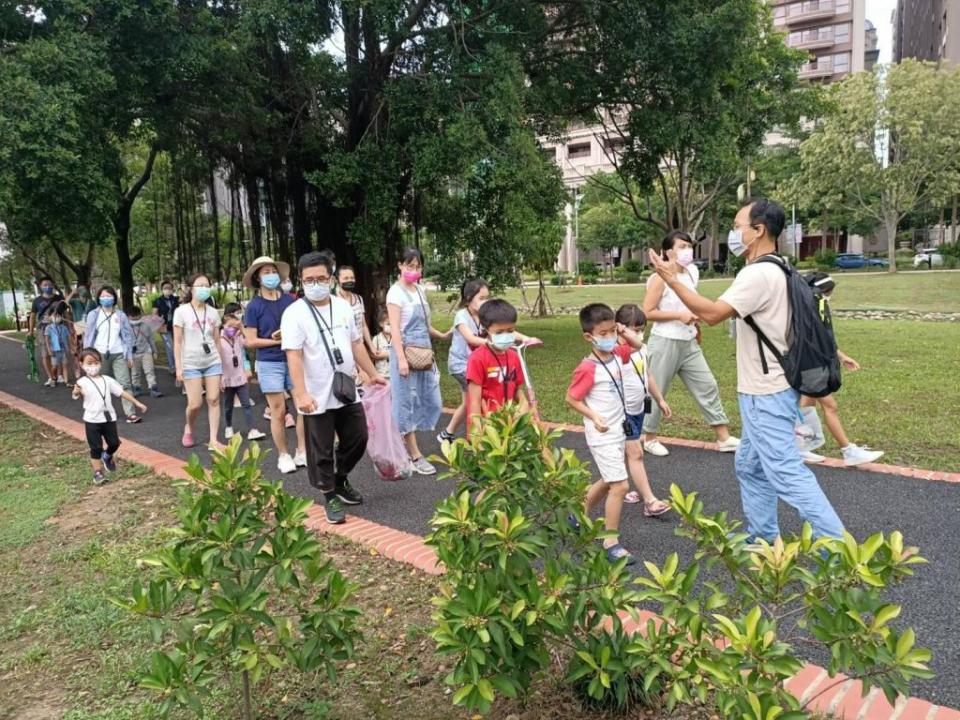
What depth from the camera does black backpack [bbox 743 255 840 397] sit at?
122 inches

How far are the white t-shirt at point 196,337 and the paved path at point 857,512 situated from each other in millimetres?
1003

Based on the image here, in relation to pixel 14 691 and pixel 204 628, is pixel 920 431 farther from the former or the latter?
pixel 14 691

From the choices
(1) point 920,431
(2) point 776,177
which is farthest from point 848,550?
(2) point 776,177

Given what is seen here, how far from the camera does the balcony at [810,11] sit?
59453mm

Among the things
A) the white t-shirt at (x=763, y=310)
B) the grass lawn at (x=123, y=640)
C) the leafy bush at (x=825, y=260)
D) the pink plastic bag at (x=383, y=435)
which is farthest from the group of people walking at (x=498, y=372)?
the leafy bush at (x=825, y=260)

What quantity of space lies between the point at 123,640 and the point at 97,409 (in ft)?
9.84

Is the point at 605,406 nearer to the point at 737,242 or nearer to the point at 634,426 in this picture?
the point at 634,426

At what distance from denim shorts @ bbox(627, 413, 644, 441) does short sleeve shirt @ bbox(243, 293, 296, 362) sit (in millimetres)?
2982

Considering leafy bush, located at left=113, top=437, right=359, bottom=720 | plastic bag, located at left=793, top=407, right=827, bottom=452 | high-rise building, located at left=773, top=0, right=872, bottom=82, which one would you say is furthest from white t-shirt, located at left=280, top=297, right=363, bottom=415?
high-rise building, located at left=773, top=0, right=872, bottom=82

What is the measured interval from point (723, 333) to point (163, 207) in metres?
18.0

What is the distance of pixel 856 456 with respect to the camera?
5.09 metres

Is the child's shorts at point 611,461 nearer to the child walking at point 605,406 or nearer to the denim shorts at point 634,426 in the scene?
the child walking at point 605,406

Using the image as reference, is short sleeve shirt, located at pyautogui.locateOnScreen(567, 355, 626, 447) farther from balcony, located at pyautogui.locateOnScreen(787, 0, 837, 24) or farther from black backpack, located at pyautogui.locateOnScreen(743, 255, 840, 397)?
balcony, located at pyautogui.locateOnScreen(787, 0, 837, 24)

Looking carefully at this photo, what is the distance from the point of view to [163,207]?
23.0 meters
